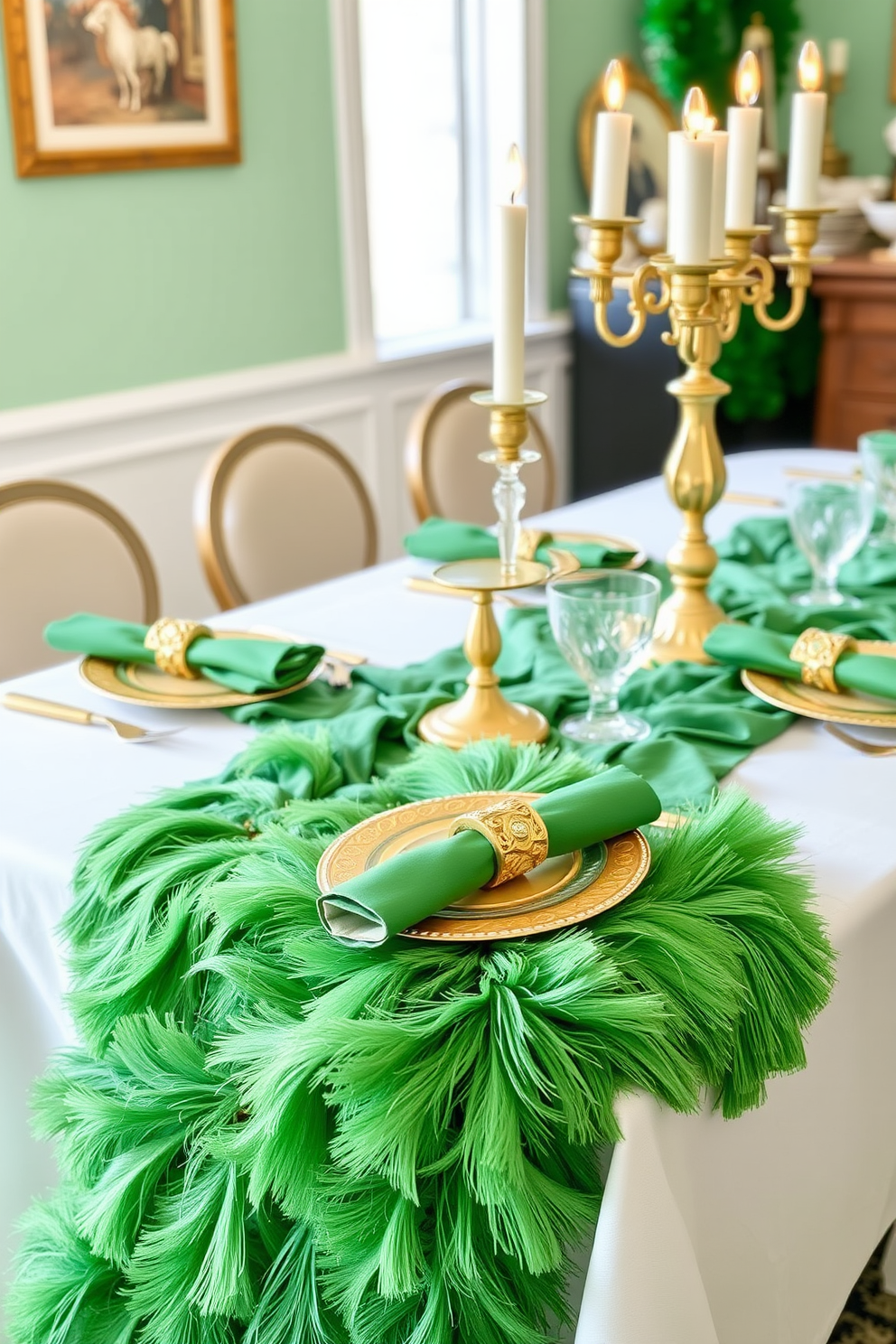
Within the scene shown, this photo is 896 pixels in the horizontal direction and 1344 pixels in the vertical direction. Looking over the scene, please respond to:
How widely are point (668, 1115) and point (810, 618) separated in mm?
892

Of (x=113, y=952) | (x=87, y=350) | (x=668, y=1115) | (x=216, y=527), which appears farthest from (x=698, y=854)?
(x=87, y=350)

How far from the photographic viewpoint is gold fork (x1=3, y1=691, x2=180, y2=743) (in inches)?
54.3

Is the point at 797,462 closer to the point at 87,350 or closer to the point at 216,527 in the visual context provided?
the point at 216,527

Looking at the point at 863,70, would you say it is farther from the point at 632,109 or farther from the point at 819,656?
the point at 819,656

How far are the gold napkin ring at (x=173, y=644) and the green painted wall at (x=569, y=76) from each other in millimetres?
2903

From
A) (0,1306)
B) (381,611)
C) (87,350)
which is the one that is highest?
(87,350)

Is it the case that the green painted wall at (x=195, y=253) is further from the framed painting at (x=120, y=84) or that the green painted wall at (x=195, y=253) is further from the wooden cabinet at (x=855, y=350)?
the wooden cabinet at (x=855, y=350)

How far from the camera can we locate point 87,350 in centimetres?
294

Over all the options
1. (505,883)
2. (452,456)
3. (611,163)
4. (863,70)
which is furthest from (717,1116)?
(863,70)

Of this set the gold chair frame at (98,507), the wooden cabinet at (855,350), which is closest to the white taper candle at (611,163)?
the gold chair frame at (98,507)

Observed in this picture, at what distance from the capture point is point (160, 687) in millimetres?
1485

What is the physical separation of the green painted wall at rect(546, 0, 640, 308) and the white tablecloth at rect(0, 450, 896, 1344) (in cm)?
303

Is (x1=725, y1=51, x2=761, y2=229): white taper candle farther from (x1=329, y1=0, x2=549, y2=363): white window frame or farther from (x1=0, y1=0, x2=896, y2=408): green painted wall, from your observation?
(x1=329, y1=0, x2=549, y2=363): white window frame

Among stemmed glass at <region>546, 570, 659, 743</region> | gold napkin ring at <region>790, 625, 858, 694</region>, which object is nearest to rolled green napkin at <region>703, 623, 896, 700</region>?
gold napkin ring at <region>790, 625, 858, 694</region>
